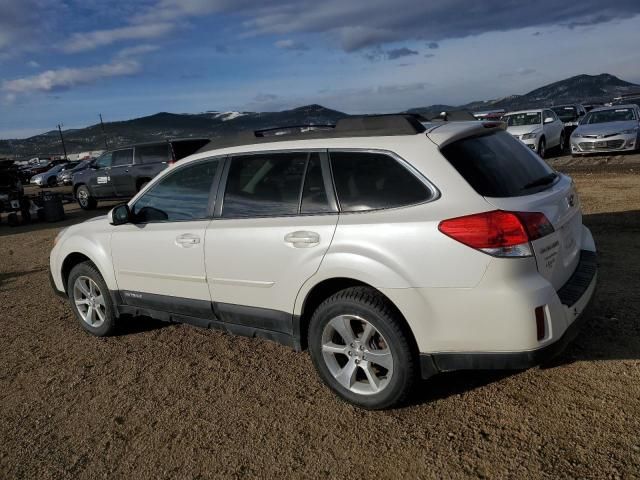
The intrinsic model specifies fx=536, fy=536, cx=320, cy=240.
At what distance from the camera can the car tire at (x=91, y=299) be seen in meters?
4.82

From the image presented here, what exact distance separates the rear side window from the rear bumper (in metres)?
0.61

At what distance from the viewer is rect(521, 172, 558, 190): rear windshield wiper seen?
10.3 ft

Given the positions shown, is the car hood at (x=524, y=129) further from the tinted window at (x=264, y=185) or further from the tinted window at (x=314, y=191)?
the tinted window at (x=314, y=191)

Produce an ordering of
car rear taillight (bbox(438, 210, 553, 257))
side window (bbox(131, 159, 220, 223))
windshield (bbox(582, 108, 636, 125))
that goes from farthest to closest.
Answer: windshield (bbox(582, 108, 636, 125)), side window (bbox(131, 159, 220, 223)), car rear taillight (bbox(438, 210, 553, 257))

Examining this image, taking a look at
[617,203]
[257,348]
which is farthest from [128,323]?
[617,203]

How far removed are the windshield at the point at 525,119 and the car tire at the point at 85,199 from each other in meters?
14.0

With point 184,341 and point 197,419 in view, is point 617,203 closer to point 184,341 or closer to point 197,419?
point 184,341

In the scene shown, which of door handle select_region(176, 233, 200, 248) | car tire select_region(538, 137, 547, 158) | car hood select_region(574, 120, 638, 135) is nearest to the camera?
door handle select_region(176, 233, 200, 248)

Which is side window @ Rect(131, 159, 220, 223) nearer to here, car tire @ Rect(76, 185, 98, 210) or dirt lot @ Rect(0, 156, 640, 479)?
dirt lot @ Rect(0, 156, 640, 479)

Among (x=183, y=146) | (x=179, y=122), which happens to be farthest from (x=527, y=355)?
(x=179, y=122)

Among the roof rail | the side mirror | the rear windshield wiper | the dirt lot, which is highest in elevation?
the roof rail

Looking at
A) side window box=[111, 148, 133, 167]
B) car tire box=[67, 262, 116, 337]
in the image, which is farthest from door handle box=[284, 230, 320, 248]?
side window box=[111, 148, 133, 167]

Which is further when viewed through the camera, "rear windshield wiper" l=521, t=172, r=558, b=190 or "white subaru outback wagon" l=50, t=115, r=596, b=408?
"rear windshield wiper" l=521, t=172, r=558, b=190

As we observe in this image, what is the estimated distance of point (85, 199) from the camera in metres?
17.6
